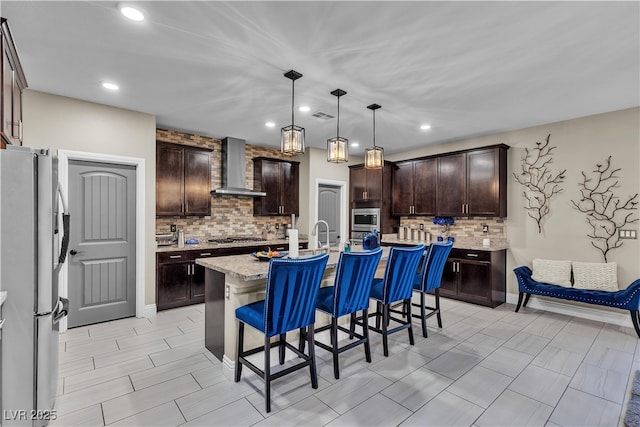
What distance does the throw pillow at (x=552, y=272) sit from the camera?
13.6ft

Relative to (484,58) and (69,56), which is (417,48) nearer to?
(484,58)

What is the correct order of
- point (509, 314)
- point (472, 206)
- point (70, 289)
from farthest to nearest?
point (472, 206) → point (509, 314) → point (70, 289)

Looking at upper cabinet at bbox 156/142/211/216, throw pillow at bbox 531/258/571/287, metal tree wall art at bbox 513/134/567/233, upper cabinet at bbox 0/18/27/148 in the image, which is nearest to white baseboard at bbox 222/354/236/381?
upper cabinet at bbox 0/18/27/148

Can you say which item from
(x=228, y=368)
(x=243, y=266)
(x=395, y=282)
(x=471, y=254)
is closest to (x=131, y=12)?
(x=243, y=266)

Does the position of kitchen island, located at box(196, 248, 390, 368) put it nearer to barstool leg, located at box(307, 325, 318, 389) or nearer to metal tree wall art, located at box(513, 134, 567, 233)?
barstool leg, located at box(307, 325, 318, 389)

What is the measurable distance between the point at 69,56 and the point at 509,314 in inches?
225

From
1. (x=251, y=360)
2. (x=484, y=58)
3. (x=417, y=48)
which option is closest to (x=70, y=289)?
(x=251, y=360)

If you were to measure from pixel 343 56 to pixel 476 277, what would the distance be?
3.78 meters

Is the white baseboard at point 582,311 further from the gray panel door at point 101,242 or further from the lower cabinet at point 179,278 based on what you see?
the gray panel door at point 101,242

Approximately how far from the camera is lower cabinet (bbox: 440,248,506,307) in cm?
457

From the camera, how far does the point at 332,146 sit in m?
3.30

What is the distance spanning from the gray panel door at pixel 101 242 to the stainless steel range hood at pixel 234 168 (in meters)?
1.50

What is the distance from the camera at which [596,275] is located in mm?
3945

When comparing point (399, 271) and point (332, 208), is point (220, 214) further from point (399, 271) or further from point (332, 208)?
point (399, 271)
